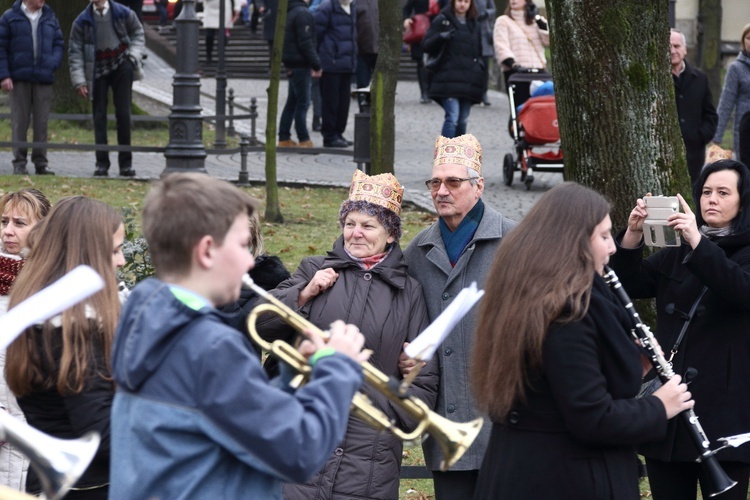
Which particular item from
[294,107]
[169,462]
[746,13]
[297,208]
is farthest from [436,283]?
[746,13]

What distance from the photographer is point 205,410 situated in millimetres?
2848

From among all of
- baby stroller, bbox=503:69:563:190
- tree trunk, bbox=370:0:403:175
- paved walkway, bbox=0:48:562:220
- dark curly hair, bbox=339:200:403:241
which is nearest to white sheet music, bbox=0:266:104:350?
dark curly hair, bbox=339:200:403:241

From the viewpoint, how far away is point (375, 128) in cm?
1123

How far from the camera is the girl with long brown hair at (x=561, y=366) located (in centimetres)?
370

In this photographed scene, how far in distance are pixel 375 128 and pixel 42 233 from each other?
7.44 meters

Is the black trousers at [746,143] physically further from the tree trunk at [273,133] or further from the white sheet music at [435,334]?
the white sheet music at [435,334]

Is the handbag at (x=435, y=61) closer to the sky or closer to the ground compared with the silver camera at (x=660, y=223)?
closer to the sky

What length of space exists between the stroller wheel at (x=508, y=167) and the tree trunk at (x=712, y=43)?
31.0 ft

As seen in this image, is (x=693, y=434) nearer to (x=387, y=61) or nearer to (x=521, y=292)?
(x=521, y=292)

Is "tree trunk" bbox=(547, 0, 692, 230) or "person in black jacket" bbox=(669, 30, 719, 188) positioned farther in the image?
"person in black jacket" bbox=(669, 30, 719, 188)


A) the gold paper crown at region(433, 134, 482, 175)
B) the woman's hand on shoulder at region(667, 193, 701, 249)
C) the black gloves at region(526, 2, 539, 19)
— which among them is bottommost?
the woman's hand on shoulder at region(667, 193, 701, 249)

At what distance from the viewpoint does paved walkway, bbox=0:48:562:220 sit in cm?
1459

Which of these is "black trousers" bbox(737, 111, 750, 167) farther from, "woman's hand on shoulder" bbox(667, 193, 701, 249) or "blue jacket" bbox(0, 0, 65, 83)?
"blue jacket" bbox(0, 0, 65, 83)

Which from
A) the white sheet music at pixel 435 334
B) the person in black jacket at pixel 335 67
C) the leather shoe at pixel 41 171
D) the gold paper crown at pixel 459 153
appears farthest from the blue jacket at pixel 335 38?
the white sheet music at pixel 435 334
